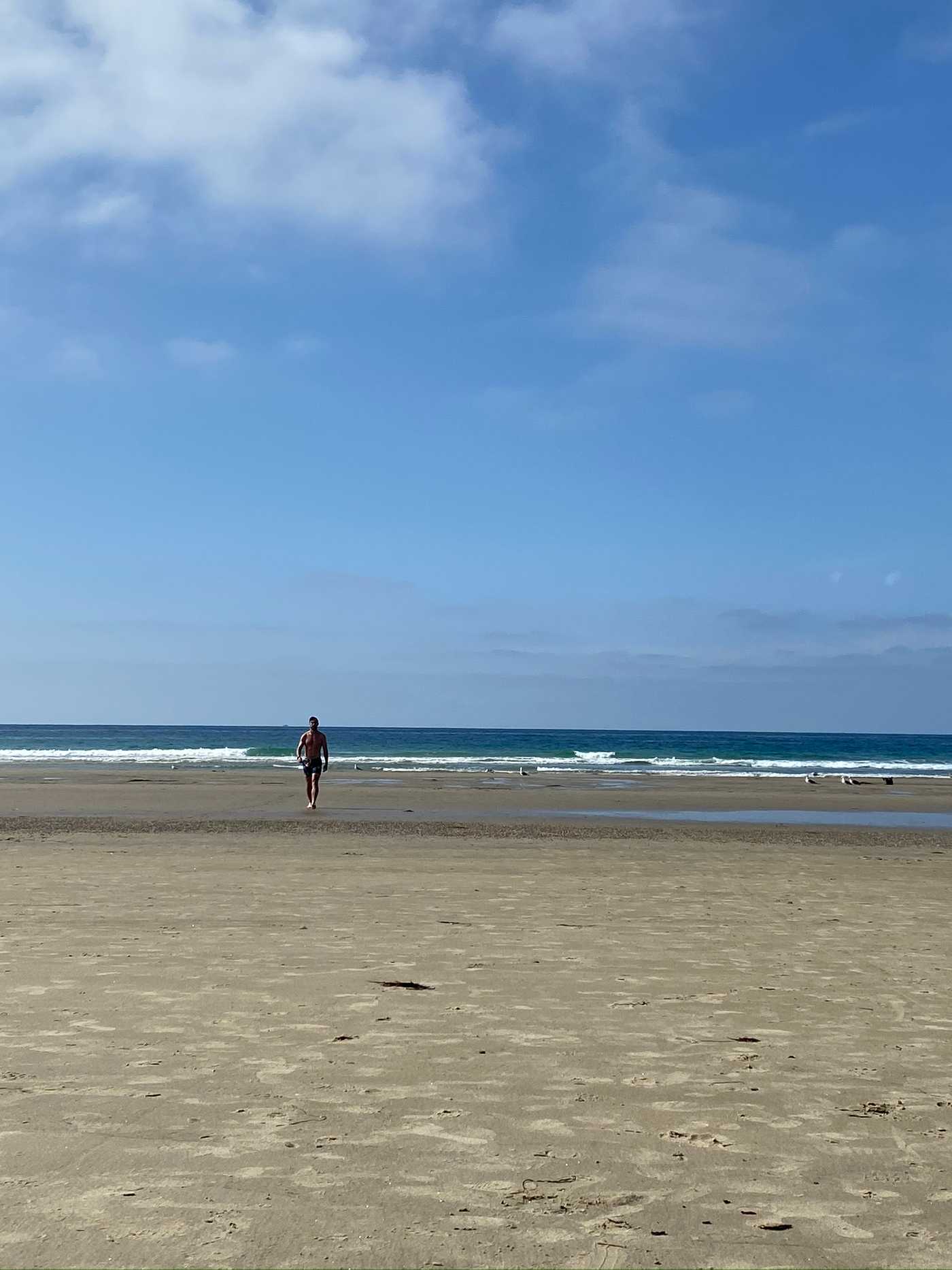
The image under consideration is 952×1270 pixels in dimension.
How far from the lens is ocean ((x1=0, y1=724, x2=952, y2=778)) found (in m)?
52.0

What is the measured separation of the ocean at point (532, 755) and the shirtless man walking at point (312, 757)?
69.7 ft

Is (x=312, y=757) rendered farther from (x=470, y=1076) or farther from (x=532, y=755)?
(x=532, y=755)

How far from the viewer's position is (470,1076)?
512 centimetres

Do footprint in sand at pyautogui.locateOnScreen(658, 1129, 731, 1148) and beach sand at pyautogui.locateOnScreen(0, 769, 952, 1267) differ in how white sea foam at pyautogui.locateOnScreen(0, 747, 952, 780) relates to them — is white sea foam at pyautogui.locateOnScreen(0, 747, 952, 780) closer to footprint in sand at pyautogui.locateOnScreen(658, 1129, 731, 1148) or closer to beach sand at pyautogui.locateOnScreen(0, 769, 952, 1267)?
beach sand at pyautogui.locateOnScreen(0, 769, 952, 1267)

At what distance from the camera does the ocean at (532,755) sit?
5197cm

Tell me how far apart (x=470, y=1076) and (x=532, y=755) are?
6676 cm

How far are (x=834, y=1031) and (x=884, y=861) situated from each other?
10102 mm

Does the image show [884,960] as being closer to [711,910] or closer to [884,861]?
[711,910]

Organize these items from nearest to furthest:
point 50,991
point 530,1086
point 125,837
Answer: point 530,1086
point 50,991
point 125,837

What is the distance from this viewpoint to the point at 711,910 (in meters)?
10.3

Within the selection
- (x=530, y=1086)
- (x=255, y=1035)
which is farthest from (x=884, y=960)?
(x=255, y=1035)

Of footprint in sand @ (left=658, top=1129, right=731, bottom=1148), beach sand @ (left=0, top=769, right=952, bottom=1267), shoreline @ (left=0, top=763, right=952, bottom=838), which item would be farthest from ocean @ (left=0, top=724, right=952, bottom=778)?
footprint in sand @ (left=658, top=1129, right=731, bottom=1148)

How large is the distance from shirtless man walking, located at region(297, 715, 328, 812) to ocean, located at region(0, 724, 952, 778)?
2123cm

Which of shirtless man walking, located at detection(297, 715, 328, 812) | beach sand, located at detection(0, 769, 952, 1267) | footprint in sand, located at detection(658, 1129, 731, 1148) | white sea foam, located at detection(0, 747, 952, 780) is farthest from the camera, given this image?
white sea foam, located at detection(0, 747, 952, 780)
